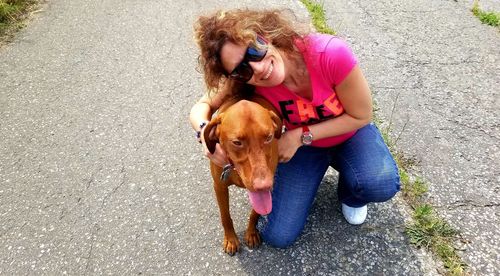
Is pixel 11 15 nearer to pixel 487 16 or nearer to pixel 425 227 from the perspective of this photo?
pixel 425 227

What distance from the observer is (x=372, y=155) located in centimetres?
270

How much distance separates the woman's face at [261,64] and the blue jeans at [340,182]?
74 centimetres

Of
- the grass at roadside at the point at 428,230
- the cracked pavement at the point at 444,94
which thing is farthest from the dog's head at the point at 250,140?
the cracked pavement at the point at 444,94

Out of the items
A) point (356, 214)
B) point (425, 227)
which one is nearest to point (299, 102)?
point (356, 214)

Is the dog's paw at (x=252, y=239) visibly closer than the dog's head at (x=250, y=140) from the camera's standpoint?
No

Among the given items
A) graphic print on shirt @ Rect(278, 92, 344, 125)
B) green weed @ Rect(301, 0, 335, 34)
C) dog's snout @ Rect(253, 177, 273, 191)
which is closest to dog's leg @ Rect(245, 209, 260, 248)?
graphic print on shirt @ Rect(278, 92, 344, 125)

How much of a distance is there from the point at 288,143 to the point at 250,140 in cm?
46

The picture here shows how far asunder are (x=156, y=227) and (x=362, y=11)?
3.84 metres

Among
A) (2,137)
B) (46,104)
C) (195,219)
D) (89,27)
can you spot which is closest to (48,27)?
(89,27)

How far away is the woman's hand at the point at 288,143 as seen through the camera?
7.98ft

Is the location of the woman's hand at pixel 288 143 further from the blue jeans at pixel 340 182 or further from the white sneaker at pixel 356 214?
the white sneaker at pixel 356 214

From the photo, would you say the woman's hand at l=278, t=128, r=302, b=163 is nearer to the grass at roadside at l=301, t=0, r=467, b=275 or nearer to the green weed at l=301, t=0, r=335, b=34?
the grass at roadside at l=301, t=0, r=467, b=275

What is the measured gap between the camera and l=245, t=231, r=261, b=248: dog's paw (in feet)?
9.24

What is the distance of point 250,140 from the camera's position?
2039 mm
